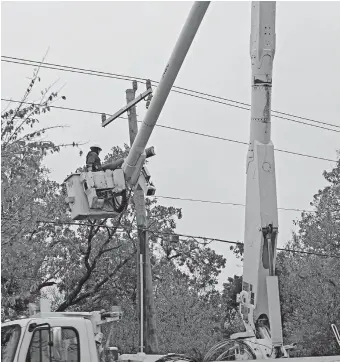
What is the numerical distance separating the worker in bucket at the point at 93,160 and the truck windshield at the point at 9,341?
2722 millimetres

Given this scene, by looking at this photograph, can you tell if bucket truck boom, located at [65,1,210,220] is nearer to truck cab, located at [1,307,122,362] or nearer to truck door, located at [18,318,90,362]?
truck cab, located at [1,307,122,362]

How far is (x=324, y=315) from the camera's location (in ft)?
108

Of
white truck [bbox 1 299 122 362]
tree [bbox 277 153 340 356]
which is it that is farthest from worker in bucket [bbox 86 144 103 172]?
tree [bbox 277 153 340 356]

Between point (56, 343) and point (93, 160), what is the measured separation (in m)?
3.14

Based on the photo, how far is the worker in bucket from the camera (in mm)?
11180

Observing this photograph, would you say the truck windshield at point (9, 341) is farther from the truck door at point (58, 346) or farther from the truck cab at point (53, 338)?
the truck door at point (58, 346)

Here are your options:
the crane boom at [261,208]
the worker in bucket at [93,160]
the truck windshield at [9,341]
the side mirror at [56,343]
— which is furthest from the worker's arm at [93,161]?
the side mirror at [56,343]

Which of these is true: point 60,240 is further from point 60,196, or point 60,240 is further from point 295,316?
point 295,316

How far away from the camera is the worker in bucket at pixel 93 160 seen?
11.2 metres

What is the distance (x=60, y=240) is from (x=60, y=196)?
10.8ft

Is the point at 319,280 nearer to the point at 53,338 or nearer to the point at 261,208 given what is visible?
the point at 261,208

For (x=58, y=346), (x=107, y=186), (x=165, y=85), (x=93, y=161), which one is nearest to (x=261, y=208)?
(x=107, y=186)

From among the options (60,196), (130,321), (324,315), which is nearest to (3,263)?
(60,196)

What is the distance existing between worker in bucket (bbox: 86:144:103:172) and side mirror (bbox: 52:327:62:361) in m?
2.97
